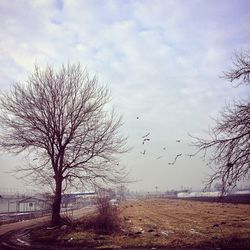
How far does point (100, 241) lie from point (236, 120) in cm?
933

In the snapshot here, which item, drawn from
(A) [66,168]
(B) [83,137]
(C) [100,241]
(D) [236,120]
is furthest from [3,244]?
(D) [236,120]

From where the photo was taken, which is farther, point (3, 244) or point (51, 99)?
point (51, 99)

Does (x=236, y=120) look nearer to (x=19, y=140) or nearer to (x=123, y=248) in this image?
(x=123, y=248)

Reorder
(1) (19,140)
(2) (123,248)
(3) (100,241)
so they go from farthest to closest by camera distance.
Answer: (1) (19,140), (3) (100,241), (2) (123,248)

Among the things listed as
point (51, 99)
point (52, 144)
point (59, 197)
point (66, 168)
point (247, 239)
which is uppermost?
point (51, 99)

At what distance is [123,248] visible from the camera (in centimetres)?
1602

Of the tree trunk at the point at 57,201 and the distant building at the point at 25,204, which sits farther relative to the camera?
the distant building at the point at 25,204

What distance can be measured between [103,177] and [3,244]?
899 cm

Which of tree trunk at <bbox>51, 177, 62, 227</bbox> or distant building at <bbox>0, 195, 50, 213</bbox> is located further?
distant building at <bbox>0, 195, 50, 213</bbox>

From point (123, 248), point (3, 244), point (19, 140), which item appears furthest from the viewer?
point (19, 140)

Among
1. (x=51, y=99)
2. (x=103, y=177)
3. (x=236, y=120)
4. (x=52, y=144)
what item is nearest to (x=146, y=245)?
(x=236, y=120)

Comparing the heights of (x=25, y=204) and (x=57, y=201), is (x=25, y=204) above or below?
above

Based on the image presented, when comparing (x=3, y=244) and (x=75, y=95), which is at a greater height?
(x=75, y=95)

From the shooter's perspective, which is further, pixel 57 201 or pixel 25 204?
pixel 25 204
